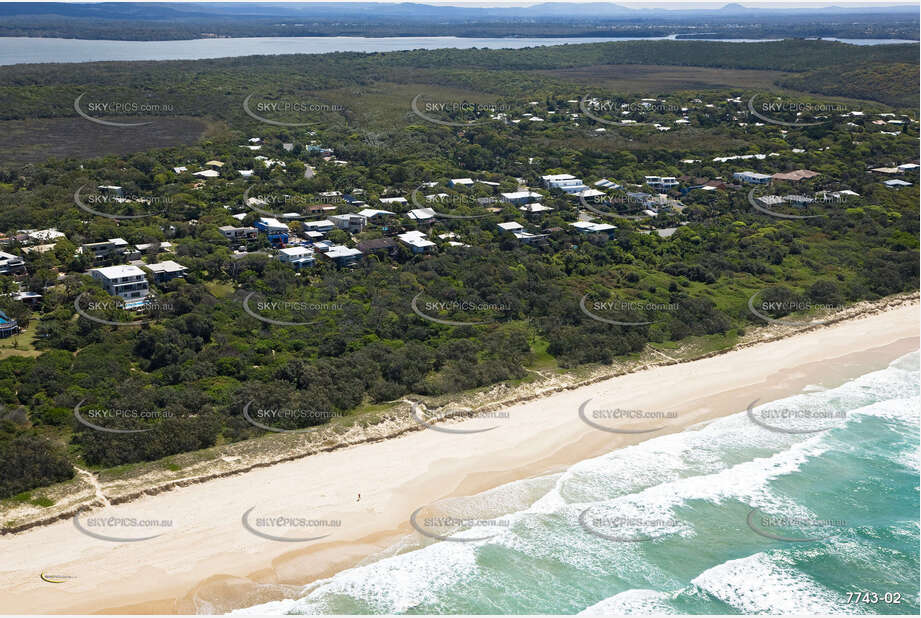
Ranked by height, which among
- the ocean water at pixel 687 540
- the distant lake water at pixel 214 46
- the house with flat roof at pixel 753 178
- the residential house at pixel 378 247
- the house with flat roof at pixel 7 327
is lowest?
the ocean water at pixel 687 540

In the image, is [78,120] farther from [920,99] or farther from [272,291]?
[920,99]

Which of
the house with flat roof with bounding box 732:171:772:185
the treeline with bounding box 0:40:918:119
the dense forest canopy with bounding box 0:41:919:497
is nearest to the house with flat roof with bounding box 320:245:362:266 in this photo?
the dense forest canopy with bounding box 0:41:919:497

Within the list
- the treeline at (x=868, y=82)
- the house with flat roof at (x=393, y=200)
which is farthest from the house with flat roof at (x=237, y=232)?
the treeline at (x=868, y=82)

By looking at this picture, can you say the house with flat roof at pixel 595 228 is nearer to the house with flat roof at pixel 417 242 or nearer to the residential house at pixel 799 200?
the house with flat roof at pixel 417 242

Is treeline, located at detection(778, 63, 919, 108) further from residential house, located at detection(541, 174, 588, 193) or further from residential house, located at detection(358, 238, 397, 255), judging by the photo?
residential house, located at detection(358, 238, 397, 255)

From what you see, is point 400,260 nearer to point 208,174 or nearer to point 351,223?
point 351,223

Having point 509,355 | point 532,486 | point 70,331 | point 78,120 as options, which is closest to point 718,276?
point 509,355
